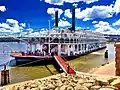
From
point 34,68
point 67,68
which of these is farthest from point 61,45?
point 67,68

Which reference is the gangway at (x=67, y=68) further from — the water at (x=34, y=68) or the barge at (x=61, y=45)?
the barge at (x=61, y=45)


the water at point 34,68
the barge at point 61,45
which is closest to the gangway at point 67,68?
the water at point 34,68

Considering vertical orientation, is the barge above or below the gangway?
above

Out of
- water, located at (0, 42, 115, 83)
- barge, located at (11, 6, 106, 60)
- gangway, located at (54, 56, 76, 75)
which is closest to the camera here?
gangway, located at (54, 56, 76, 75)

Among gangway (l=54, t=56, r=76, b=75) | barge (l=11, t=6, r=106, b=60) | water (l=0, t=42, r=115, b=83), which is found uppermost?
barge (l=11, t=6, r=106, b=60)

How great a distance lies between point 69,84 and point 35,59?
6.45 m

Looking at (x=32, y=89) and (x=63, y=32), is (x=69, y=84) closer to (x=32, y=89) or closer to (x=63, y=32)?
(x=32, y=89)

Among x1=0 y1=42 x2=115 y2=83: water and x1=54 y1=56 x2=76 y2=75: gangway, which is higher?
x1=54 y1=56 x2=76 y2=75: gangway

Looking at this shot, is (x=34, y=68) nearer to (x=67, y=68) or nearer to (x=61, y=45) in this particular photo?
(x=61, y=45)

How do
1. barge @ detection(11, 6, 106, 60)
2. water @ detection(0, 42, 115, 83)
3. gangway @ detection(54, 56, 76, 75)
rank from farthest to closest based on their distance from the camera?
barge @ detection(11, 6, 106, 60)
water @ detection(0, 42, 115, 83)
gangway @ detection(54, 56, 76, 75)

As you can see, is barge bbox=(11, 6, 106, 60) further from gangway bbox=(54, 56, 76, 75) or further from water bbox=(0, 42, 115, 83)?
gangway bbox=(54, 56, 76, 75)

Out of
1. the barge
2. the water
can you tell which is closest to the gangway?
the water

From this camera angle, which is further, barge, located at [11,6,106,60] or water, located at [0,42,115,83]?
barge, located at [11,6,106,60]

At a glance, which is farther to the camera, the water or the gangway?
the water
